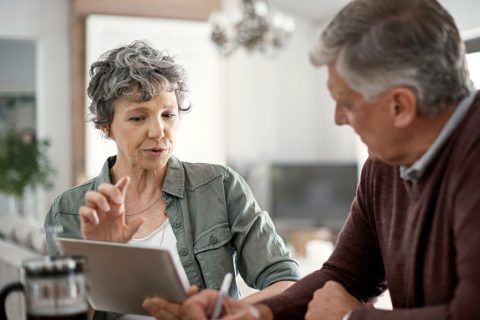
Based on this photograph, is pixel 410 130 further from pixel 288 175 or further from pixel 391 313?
pixel 288 175

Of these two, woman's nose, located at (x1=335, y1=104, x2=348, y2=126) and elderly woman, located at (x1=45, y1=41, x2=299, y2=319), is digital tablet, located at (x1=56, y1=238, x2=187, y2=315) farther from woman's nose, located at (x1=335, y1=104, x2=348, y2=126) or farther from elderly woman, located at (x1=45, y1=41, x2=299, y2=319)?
woman's nose, located at (x1=335, y1=104, x2=348, y2=126)

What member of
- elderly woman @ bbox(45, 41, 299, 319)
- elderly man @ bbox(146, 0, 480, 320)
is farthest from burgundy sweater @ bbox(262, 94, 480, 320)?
elderly woman @ bbox(45, 41, 299, 319)

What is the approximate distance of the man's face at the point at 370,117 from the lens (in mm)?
1146

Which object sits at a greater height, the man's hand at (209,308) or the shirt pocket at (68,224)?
the shirt pocket at (68,224)

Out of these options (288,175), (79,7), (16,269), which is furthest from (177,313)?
(288,175)

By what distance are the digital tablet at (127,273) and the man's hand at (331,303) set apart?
239mm

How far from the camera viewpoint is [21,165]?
6461 millimetres

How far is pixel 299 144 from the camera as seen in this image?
783 centimetres

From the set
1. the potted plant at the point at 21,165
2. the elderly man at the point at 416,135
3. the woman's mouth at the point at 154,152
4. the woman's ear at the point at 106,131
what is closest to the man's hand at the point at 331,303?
the elderly man at the point at 416,135

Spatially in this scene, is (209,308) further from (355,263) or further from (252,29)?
(252,29)

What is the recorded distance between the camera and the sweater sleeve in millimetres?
1418

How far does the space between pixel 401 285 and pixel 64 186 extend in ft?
19.2

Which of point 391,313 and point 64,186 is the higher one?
point 391,313

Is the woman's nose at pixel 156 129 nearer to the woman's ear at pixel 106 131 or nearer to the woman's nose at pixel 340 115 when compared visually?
the woman's ear at pixel 106 131
